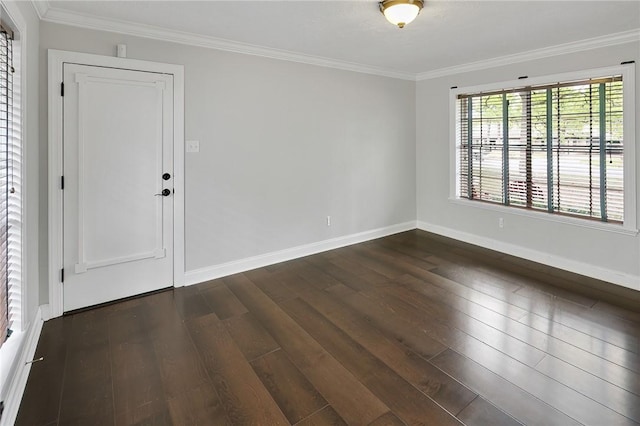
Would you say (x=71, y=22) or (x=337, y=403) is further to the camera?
(x=71, y=22)

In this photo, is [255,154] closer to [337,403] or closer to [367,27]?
[367,27]

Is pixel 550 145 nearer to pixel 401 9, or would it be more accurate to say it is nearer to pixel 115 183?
pixel 401 9

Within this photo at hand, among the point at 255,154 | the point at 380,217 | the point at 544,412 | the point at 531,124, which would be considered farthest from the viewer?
the point at 380,217

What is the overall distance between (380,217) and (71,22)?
168 inches

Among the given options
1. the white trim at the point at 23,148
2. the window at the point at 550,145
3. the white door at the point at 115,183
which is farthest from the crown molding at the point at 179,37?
the window at the point at 550,145

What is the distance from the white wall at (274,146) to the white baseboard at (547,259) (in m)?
1.01

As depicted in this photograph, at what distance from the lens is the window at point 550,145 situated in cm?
358

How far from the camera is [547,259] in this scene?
4.16 metres

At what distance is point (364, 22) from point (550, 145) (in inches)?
105

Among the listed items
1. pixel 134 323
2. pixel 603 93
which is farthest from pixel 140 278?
pixel 603 93

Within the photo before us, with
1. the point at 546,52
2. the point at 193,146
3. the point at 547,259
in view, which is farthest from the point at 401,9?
the point at 547,259

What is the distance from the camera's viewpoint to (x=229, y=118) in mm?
3734

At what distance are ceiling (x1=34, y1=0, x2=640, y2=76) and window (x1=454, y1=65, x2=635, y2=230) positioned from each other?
0.51m

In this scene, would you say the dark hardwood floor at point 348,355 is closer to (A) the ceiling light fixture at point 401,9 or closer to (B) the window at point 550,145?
(B) the window at point 550,145
